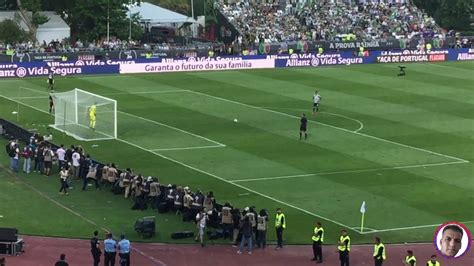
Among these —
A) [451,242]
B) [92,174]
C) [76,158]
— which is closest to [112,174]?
[92,174]

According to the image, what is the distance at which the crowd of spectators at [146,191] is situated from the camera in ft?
111

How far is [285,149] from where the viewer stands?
4975 centimetres

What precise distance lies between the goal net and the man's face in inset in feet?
102

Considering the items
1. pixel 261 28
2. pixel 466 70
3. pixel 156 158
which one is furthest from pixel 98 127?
pixel 261 28

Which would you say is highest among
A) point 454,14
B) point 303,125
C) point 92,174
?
point 454,14

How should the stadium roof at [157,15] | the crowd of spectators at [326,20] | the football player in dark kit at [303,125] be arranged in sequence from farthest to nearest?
the stadium roof at [157,15] < the crowd of spectators at [326,20] < the football player in dark kit at [303,125]

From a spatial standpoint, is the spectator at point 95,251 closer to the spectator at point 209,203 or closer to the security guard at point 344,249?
the spectator at point 209,203

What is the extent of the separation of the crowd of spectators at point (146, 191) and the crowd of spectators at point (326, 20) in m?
58.4

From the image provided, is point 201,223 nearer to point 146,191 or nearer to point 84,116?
point 146,191

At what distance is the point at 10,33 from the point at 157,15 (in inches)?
833

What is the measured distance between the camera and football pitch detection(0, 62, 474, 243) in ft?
124

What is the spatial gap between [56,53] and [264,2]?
35.6 meters

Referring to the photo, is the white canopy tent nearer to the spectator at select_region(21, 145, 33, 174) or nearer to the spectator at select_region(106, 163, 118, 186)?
the spectator at select_region(21, 145, 33, 174)

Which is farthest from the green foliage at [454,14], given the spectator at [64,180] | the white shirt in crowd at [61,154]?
the spectator at [64,180]
